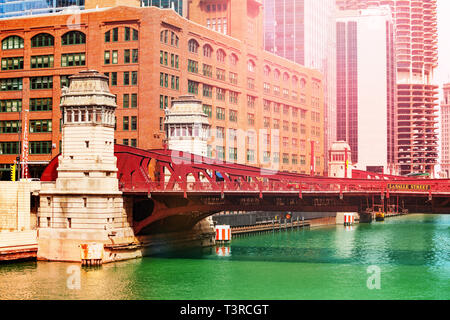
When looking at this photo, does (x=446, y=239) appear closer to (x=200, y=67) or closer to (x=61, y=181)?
(x=200, y=67)

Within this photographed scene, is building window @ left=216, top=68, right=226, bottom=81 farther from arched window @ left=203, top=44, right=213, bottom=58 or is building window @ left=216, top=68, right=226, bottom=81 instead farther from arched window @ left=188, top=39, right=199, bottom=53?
arched window @ left=188, top=39, right=199, bottom=53

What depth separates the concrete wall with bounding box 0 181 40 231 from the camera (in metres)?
72.8

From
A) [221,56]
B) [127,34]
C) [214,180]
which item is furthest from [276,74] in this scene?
[214,180]

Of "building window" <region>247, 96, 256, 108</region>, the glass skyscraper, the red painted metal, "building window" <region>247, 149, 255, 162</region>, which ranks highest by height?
the glass skyscraper

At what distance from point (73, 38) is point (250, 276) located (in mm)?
62408

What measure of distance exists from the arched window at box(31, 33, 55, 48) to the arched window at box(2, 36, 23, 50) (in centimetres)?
239

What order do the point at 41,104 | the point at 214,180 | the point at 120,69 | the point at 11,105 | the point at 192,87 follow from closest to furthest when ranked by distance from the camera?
the point at 214,180 → the point at 120,69 → the point at 41,104 → the point at 11,105 → the point at 192,87

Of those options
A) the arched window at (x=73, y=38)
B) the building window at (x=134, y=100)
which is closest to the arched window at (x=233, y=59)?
the building window at (x=134, y=100)

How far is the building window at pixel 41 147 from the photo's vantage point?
362 feet

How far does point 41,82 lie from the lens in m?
111

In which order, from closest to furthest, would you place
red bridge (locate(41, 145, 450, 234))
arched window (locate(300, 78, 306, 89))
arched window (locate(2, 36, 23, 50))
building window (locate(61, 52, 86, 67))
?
1. red bridge (locate(41, 145, 450, 234))
2. building window (locate(61, 52, 86, 67))
3. arched window (locate(2, 36, 23, 50))
4. arched window (locate(300, 78, 306, 89))

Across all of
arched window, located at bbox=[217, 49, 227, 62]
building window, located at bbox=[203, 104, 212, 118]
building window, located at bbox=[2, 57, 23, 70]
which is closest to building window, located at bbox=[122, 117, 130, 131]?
building window, located at bbox=[203, 104, 212, 118]

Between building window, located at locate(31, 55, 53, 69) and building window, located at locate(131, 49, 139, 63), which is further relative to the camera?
building window, located at locate(31, 55, 53, 69)

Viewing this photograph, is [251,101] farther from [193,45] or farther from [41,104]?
[41,104]
